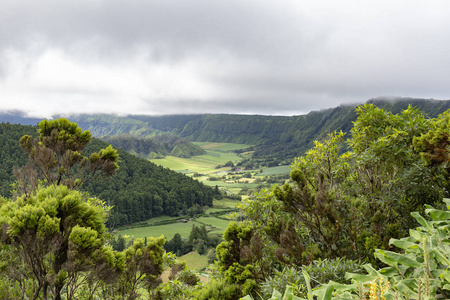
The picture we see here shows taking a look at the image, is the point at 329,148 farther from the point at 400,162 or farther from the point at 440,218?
the point at 440,218

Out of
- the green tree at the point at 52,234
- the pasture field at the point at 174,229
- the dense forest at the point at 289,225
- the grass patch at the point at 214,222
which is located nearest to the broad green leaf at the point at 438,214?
the dense forest at the point at 289,225

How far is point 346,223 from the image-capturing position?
24.9 ft

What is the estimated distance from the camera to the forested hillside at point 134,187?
114 metres

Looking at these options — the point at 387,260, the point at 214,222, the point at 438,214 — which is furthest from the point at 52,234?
the point at 214,222

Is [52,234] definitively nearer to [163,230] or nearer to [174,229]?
[163,230]

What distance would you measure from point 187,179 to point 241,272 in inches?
5906

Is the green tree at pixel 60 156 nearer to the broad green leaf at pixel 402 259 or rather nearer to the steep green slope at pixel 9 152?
the broad green leaf at pixel 402 259

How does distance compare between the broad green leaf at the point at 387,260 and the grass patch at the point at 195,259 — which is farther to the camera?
the grass patch at the point at 195,259

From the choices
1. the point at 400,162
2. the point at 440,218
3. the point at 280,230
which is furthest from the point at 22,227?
the point at 400,162

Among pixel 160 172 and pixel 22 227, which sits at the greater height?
pixel 22 227

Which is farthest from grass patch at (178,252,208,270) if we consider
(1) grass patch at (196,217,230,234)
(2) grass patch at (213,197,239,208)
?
(2) grass patch at (213,197,239,208)

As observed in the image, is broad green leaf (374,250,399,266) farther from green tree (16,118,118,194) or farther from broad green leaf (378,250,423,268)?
green tree (16,118,118,194)

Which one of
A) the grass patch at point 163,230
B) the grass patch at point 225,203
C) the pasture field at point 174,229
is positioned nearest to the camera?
the grass patch at point 163,230

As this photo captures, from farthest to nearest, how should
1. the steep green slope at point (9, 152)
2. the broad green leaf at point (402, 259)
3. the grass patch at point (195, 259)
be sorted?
the steep green slope at point (9, 152)
the grass patch at point (195, 259)
the broad green leaf at point (402, 259)
